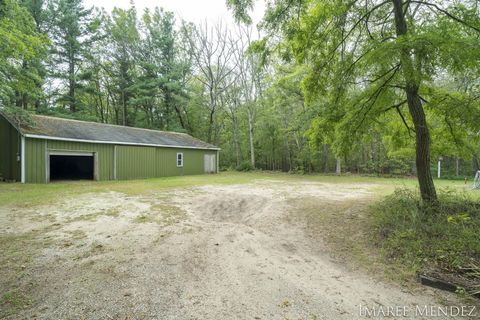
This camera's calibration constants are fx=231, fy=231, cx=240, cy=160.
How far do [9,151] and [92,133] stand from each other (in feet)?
12.0

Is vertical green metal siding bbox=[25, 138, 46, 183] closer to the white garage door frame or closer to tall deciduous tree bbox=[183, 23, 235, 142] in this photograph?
the white garage door frame

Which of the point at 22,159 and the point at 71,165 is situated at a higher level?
the point at 22,159

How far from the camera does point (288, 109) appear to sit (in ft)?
68.7

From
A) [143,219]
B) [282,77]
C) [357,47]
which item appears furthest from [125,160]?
[357,47]

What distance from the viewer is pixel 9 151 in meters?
11.4

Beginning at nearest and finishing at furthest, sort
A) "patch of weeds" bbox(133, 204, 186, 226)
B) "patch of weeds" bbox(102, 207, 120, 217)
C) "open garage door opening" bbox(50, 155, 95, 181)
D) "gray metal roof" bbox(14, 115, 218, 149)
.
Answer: "patch of weeds" bbox(133, 204, 186, 226), "patch of weeds" bbox(102, 207, 120, 217), "gray metal roof" bbox(14, 115, 218, 149), "open garage door opening" bbox(50, 155, 95, 181)

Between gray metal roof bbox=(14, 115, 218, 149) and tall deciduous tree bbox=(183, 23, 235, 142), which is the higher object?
tall deciduous tree bbox=(183, 23, 235, 142)

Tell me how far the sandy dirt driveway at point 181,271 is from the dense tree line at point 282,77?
3366 millimetres

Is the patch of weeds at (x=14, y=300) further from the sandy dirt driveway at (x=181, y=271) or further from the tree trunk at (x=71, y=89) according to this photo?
the tree trunk at (x=71, y=89)

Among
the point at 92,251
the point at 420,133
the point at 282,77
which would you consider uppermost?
the point at 282,77

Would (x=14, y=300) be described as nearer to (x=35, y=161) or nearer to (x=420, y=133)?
(x=420, y=133)

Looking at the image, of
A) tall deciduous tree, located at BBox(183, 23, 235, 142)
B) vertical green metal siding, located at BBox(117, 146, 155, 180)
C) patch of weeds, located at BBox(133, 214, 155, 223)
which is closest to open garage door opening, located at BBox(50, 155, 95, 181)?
vertical green metal siding, located at BBox(117, 146, 155, 180)

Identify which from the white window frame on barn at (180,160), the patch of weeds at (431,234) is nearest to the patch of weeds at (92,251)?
the patch of weeds at (431,234)

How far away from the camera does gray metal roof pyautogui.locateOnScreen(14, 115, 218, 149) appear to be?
37.3ft
